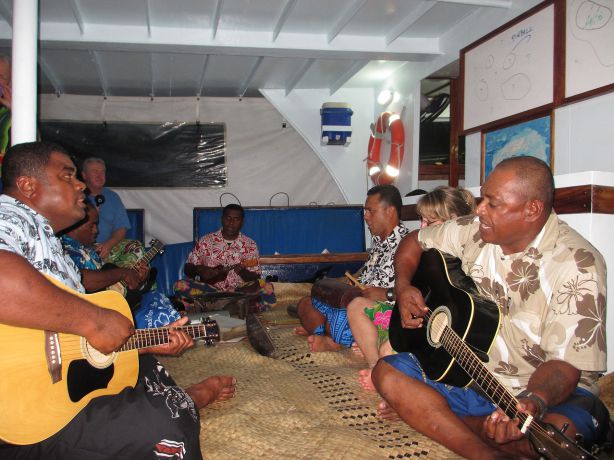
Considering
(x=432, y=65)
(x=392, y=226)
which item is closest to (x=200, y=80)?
(x=432, y=65)

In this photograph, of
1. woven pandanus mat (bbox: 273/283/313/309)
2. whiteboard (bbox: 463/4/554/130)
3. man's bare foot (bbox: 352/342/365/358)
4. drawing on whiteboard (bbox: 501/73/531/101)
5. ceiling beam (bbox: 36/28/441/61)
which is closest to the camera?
man's bare foot (bbox: 352/342/365/358)

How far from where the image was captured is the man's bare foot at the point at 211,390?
2.41m

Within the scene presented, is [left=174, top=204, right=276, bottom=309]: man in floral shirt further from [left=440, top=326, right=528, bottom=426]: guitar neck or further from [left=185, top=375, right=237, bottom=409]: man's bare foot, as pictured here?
[left=440, top=326, right=528, bottom=426]: guitar neck

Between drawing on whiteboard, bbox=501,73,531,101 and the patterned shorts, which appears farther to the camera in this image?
drawing on whiteboard, bbox=501,73,531,101

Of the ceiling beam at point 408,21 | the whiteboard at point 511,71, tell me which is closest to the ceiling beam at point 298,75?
the ceiling beam at point 408,21

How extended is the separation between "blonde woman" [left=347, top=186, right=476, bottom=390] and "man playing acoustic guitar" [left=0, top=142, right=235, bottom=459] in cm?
134

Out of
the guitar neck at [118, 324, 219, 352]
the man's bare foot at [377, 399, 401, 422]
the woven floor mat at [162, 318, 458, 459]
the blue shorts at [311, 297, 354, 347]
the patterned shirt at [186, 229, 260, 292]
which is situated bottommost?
the woven floor mat at [162, 318, 458, 459]

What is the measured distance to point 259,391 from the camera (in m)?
2.78

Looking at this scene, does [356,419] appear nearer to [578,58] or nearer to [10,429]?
[10,429]

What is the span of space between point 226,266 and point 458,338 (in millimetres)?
4081

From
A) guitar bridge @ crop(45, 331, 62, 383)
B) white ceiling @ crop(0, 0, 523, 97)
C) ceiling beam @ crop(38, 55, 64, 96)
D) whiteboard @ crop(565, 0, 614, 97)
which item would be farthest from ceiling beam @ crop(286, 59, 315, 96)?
guitar bridge @ crop(45, 331, 62, 383)

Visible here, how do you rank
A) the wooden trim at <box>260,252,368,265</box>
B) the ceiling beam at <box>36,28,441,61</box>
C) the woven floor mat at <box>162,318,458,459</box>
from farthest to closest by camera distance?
1. the wooden trim at <box>260,252,368,265</box>
2. the ceiling beam at <box>36,28,441,61</box>
3. the woven floor mat at <box>162,318,458,459</box>

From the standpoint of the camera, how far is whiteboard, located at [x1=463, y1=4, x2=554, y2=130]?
13.8 ft

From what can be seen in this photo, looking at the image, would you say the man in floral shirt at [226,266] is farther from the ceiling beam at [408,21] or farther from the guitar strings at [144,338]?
the guitar strings at [144,338]
